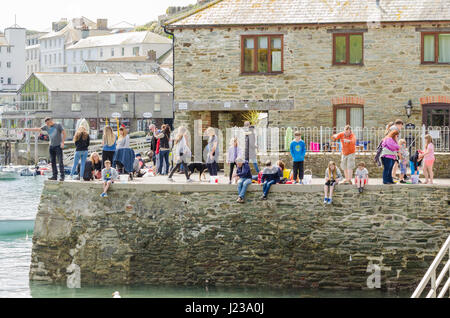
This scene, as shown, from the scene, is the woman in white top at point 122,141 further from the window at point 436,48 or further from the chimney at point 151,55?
the chimney at point 151,55

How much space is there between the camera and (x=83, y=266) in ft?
78.8

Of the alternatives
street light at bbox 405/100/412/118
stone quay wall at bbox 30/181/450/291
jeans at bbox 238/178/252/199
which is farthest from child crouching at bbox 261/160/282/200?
street light at bbox 405/100/412/118

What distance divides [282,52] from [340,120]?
3047mm

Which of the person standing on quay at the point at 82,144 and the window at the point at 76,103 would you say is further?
the window at the point at 76,103

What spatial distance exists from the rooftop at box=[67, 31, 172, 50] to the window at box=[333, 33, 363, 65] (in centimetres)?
10505

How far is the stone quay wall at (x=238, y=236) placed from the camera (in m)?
22.9

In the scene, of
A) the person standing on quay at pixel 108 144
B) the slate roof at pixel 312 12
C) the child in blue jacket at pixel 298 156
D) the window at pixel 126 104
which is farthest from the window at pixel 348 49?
the window at pixel 126 104

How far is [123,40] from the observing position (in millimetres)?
140500

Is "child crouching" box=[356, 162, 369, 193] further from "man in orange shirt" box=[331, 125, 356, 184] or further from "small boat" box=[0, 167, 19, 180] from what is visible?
"small boat" box=[0, 167, 19, 180]

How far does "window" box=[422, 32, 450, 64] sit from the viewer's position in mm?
30750

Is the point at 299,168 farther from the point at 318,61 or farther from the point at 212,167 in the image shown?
the point at 318,61

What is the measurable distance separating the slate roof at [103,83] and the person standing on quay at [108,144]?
70733mm

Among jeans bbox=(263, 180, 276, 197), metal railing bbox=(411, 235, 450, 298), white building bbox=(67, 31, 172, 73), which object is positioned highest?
white building bbox=(67, 31, 172, 73)
